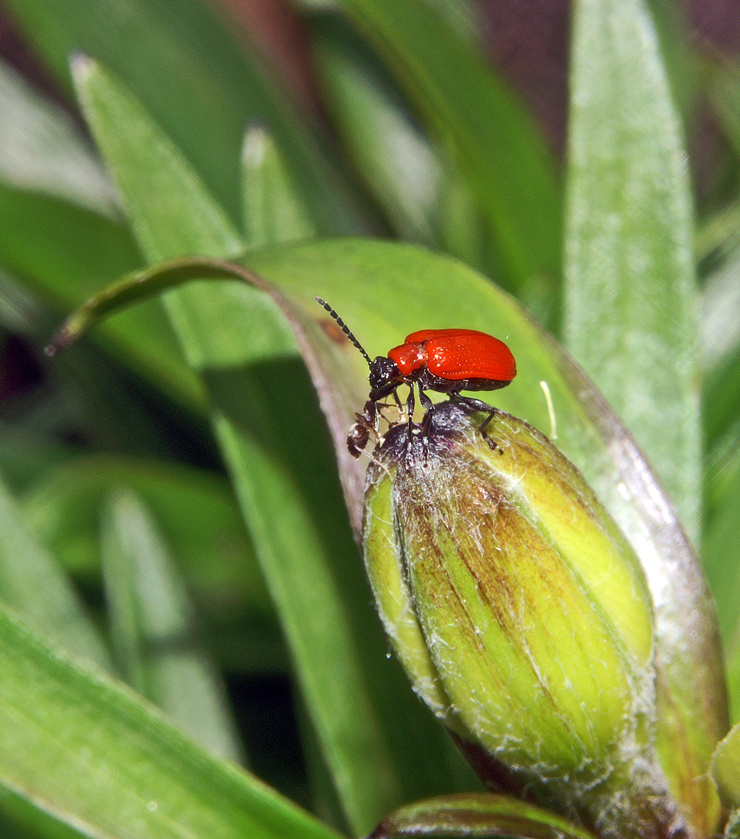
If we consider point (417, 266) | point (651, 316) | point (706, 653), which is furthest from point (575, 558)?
point (651, 316)

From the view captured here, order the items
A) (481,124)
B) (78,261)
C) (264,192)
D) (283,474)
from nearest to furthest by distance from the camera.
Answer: (283,474) → (264,192) → (78,261) → (481,124)

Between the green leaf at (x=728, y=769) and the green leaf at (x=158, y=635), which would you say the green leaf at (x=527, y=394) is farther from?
the green leaf at (x=158, y=635)

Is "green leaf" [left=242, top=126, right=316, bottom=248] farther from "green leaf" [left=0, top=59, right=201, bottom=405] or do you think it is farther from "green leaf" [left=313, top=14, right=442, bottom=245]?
"green leaf" [left=313, top=14, right=442, bottom=245]

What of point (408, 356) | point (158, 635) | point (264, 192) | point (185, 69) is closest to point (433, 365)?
point (408, 356)

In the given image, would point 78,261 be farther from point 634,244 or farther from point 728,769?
point 728,769

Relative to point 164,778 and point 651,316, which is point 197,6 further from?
point 164,778

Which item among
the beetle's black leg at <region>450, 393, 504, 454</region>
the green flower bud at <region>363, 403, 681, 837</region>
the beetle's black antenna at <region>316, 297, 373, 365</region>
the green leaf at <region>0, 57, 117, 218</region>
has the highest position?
the green leaf at <region>0, 57, 117, 218</region>

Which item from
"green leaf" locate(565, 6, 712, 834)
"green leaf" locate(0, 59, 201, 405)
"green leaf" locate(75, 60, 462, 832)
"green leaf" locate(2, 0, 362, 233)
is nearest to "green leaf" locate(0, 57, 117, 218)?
"green leaf" locate(2, 0, 362, 233)
